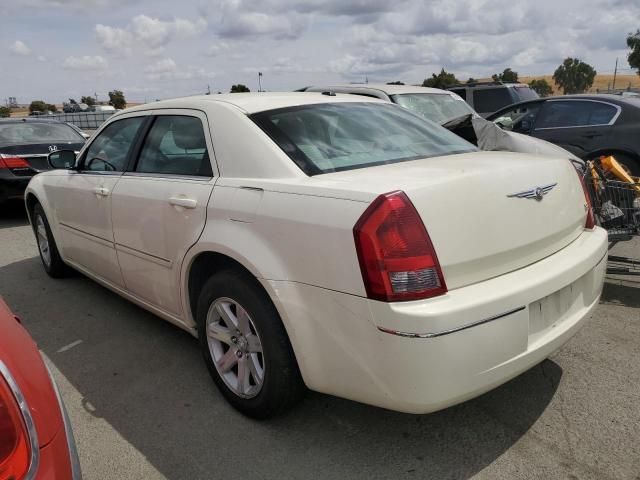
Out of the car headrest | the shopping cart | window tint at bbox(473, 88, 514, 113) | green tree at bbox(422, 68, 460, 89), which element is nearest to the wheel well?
the car headrest

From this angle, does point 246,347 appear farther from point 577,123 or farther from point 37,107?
point 37,107

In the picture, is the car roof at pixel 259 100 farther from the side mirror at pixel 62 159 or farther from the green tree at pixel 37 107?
the green tree at pixel 37 107

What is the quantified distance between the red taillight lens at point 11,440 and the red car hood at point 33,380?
0.16ft

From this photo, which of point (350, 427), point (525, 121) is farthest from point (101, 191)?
point (525, 121)

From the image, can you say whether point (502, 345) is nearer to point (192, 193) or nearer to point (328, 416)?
→ point (328, 416)

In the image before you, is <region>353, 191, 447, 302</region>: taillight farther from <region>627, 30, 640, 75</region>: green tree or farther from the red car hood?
<region>627, 30, 640, 75</region>: green tree

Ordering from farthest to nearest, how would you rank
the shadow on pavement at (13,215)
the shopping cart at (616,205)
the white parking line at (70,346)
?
1. the shadow on pavement at (13,215)
2. the shopping cart at (616,205)
3. the white parking line at (70,346)

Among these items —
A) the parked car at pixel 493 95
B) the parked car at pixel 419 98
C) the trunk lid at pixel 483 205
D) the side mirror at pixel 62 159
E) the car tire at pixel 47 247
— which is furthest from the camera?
the parked car at pixel 493 95

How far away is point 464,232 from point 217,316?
1.39m

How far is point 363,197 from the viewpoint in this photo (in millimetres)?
2184

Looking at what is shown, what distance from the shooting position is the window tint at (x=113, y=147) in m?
3.86

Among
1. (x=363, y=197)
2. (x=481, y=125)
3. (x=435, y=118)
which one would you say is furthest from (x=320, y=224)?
(x=435, y=118)

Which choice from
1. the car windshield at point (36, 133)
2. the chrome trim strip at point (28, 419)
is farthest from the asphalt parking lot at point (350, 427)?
the car windshield at point (36, 133)

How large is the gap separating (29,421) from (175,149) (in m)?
2.19
